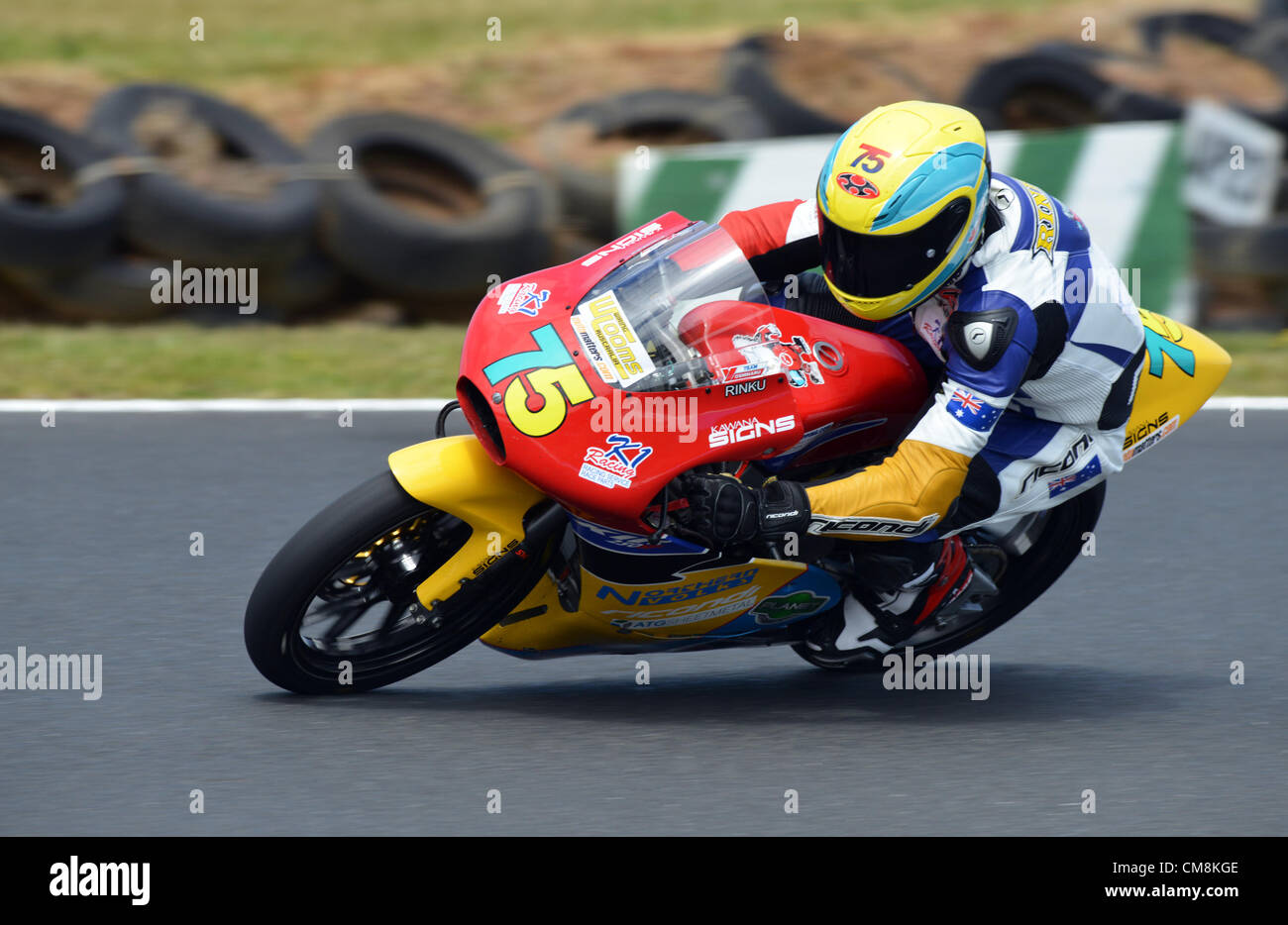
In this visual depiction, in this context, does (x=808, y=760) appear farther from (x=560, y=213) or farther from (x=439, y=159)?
(x=439, y=159)

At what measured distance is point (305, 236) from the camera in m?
9.43

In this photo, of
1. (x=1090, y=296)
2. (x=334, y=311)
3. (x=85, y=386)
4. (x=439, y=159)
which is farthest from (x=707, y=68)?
(x=1090, y=296)

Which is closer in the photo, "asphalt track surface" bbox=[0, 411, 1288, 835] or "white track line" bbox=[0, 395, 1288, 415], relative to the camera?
"asphalt track surface" bbox=[0, 411, 1288, 835]

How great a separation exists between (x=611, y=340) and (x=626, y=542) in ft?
1.65

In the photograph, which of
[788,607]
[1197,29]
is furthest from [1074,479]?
[1197,29]

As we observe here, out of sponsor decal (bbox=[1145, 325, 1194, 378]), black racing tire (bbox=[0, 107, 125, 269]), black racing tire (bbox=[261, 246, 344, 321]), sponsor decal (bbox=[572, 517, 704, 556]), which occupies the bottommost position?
sponsor decal (bbox=[572, 517, 704, 556])

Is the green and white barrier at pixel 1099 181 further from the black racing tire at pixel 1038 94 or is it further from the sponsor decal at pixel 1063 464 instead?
the sponsor decal at pixel 1063 464

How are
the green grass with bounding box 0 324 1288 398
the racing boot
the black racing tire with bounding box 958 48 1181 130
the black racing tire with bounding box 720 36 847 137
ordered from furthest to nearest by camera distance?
1. the black racing tire with bounding box 958 48 1181 130
2. the black racing tire with bounding box 720 36 847 137
3. the green grass with bounding box 0 324 1288 398
4. the racing boot

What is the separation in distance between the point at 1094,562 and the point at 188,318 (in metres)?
5.24

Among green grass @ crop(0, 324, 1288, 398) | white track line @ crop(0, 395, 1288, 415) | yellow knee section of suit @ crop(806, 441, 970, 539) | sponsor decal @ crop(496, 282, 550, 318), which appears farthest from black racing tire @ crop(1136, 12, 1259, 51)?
sponsor decal @ crop(496, 282, 550, 318)

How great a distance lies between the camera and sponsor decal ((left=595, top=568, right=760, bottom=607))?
4397 millimetres

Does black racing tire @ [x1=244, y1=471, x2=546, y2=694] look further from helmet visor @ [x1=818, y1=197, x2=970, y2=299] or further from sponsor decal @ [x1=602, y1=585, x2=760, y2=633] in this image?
helmet visor @ [x1=818, y1=197, x2=970, y2=299]

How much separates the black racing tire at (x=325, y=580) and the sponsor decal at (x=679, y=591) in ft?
0.62
